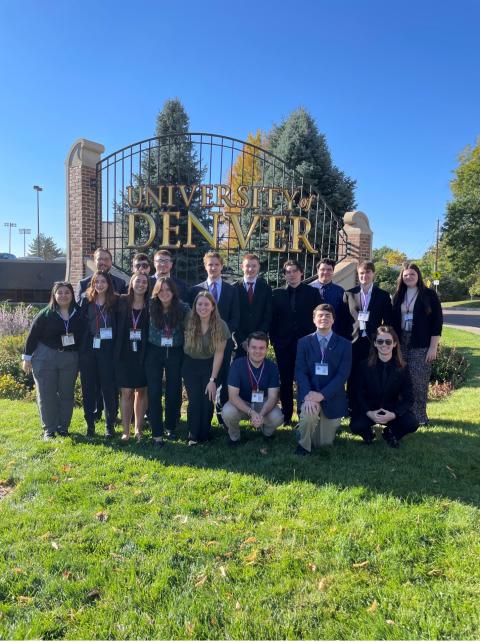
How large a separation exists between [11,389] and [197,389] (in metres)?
4.17

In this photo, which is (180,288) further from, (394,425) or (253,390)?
(394,425)

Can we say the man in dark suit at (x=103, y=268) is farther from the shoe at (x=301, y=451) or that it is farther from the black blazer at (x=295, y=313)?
the shoe at (x=301, y=451)

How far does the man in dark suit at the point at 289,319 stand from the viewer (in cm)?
518

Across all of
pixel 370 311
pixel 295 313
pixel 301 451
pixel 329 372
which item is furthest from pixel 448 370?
pixel 301 451

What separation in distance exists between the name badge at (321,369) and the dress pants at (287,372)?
0.73 metres

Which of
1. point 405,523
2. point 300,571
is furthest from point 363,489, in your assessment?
point 300,571

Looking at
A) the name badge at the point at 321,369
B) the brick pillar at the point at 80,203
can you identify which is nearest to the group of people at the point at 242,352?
the name badge at the point at 321,369

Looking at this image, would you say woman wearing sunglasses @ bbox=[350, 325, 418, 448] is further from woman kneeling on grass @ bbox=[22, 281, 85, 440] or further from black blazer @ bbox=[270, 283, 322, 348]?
woman kneeling on grass @ bbox=[22, 281, 85, 440]

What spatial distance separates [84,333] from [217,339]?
1.49 metres

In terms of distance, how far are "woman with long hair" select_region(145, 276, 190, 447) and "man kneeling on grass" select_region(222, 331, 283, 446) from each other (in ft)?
1.95

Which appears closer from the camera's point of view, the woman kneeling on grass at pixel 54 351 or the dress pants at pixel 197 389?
the dress pants at pixel 197 389

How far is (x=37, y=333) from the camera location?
4918 mm

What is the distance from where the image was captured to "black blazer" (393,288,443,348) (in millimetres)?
4984

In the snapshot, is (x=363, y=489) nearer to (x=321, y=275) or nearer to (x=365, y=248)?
(x=321, y=275)
